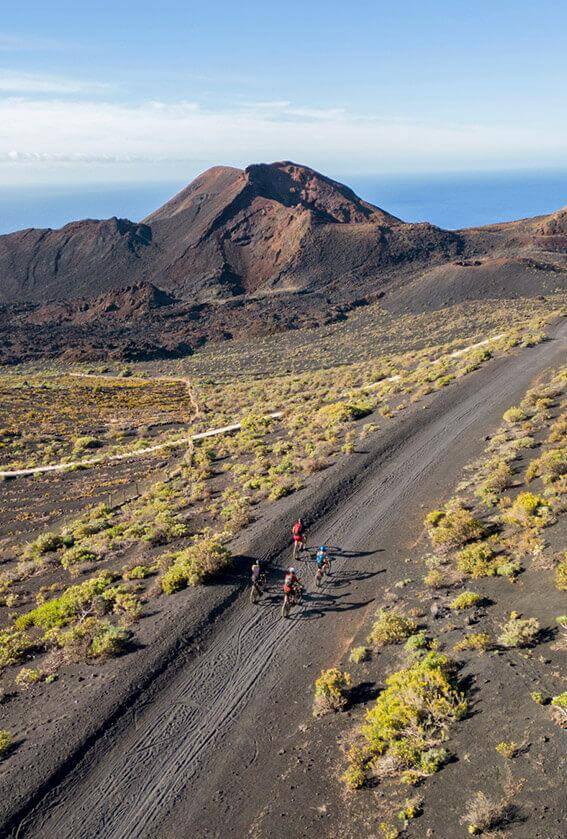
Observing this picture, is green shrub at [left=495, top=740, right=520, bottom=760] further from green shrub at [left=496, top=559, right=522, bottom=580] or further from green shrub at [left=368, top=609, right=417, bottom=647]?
green shrub at [left=496, top=559, right=522, bottom=580]

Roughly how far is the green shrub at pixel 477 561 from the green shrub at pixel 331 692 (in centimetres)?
465

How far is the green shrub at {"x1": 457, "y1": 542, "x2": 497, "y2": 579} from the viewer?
14.5m

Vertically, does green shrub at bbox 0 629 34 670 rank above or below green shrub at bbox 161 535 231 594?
below

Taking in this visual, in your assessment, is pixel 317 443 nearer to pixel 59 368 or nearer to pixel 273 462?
pixel 273 462

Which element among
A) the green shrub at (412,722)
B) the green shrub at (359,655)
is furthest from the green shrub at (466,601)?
the green shrub at (359,655)

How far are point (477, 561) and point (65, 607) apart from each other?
11910mm

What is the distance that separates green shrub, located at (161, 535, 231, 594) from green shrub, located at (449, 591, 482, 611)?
7.04 metres

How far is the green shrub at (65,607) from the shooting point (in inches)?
643

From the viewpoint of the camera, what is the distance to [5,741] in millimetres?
11672

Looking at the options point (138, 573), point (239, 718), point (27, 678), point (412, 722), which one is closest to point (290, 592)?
point (239, 718)

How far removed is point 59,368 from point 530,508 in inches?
2885

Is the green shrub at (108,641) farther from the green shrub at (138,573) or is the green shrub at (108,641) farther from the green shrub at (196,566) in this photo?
the green shrub at (138,573)

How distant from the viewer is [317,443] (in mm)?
28750

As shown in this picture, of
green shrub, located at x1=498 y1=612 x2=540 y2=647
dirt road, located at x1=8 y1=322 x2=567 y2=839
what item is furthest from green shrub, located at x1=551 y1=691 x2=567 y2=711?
dirt road, located at x1=8 y1=322 x2=567 y2=839
